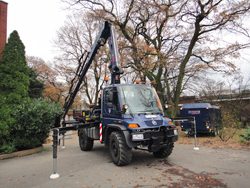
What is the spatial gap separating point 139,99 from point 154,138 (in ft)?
5.09

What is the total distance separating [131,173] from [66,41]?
23.3 m

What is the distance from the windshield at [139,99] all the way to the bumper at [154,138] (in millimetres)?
883

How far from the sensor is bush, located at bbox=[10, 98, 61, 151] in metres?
7.71

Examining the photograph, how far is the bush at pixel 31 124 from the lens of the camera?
7.71 m

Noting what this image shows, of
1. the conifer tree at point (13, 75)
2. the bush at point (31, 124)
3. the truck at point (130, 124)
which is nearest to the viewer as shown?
the truck at point (130, 124)

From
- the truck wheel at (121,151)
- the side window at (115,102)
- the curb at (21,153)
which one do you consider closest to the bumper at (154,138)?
the truck wheel at (121,151)

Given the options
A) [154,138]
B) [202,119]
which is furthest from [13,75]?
[202,119]

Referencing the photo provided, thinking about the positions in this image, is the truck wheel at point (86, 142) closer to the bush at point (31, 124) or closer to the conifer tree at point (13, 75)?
the bush at point (31, 124)

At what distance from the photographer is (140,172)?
4938 millimetres

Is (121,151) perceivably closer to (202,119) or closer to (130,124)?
(130,124)

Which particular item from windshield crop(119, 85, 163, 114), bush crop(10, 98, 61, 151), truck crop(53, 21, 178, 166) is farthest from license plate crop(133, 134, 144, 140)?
bush crop(10, 98, 61, 151)

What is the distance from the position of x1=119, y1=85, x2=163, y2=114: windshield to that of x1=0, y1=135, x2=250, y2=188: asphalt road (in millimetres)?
1830

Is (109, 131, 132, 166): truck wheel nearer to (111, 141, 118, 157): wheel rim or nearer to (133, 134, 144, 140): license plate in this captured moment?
(111, 141, 118, 157): wheel rim

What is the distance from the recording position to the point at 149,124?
17.4 ft
